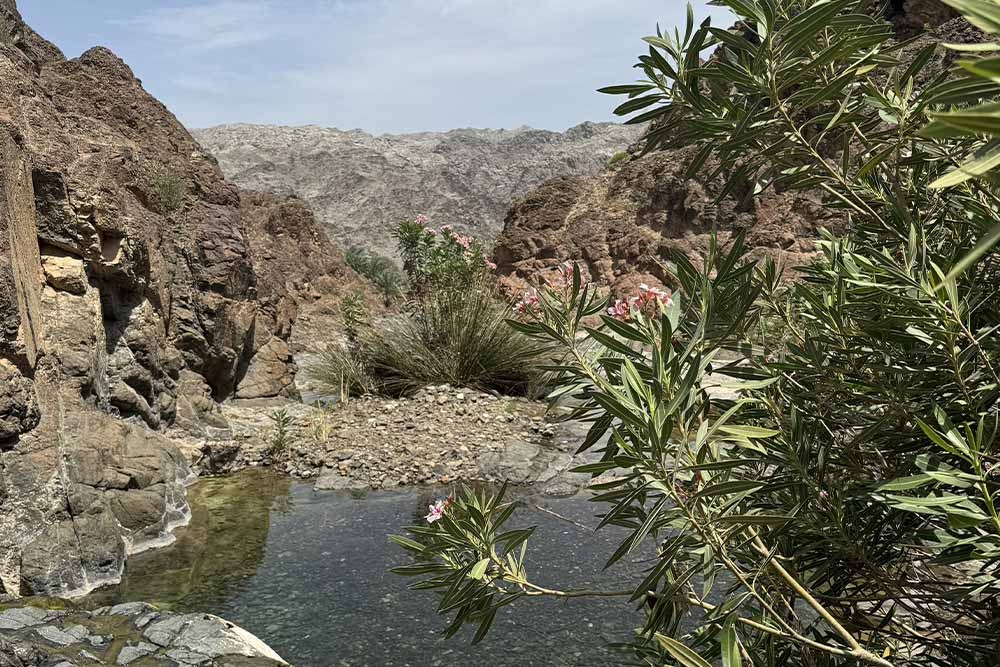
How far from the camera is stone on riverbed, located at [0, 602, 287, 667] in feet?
8.63

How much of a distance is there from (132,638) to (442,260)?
255 inches

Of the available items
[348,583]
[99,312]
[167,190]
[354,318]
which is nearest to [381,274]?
[354,318]

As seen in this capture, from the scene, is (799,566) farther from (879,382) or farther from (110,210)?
(110,210)

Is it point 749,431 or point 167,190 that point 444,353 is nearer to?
point 167,190

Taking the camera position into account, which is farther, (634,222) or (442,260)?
(634,222)

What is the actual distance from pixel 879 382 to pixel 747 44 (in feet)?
1.88

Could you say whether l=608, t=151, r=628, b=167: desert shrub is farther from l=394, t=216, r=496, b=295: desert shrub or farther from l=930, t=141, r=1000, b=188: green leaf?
l=930, t=141, r=1000, b=188: green leaf

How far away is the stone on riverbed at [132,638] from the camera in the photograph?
8.63 feet

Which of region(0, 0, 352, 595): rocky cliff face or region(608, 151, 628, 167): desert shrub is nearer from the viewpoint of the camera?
region(0, 0, 352, 595): rocky cliff face

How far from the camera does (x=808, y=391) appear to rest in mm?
1281

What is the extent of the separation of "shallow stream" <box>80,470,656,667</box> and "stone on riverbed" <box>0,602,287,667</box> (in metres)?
0.26

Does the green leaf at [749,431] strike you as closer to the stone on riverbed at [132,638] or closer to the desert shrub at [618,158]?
the stone on riverbed at [132,638]

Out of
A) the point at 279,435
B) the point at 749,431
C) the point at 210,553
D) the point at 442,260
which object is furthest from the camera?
the point at 442,260

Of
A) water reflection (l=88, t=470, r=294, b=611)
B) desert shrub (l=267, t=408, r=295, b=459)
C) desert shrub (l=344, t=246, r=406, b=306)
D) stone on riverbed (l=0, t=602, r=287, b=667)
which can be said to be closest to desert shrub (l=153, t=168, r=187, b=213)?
desert shrub (l=267, t=408, r=295, b=459)
